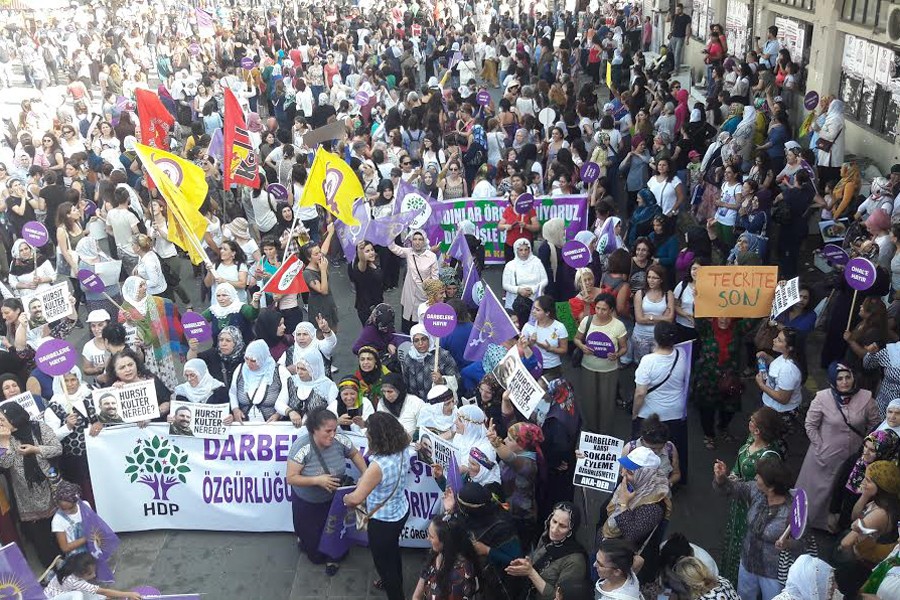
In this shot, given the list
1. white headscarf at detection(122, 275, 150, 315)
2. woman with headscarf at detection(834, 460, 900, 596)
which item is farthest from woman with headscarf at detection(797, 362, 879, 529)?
white headscarf at detection(122, 275, 150, 315)

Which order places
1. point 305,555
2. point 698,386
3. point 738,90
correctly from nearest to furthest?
1. point 305,555
2. point 698,386
3. point 738,90

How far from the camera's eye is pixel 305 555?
6.82 m

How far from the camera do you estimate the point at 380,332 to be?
25.8 ft

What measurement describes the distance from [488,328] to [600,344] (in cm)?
93

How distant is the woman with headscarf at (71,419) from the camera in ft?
22.0

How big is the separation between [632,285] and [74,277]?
21.0 ft

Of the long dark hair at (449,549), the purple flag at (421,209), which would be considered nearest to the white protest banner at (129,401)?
the long dark hair at (449,549)

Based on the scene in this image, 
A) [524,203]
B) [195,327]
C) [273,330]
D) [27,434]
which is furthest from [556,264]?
[27,434]

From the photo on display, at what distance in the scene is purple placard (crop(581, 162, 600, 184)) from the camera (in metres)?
11.2

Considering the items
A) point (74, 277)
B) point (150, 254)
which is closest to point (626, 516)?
point (150, 254)

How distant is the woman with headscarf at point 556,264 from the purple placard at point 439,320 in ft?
8.57

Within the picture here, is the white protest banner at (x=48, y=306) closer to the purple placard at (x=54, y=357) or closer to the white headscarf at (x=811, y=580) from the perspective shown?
the purple placard at (x=54, y=357)

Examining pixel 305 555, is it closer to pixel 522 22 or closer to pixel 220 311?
pixel 220 311

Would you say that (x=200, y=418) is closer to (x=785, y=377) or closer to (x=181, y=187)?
(x=181, y=187)
